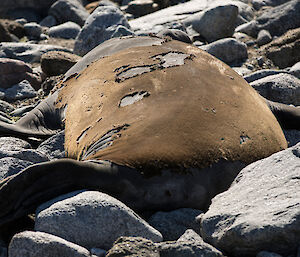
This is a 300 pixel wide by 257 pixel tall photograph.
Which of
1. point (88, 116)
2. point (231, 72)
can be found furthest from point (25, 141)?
point (231, 72)

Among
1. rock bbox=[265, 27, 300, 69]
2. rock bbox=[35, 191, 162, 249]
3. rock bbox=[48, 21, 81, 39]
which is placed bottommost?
rock bbox=[48, 21, 81, 39]

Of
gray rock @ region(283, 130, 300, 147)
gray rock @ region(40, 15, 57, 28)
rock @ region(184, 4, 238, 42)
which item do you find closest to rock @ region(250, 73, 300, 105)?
gray rock @ region(283, 130, 300, 147)

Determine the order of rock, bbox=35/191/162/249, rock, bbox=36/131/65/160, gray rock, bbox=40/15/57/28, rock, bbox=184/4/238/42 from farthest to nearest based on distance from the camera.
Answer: gray rock, bbox=40/15/57/28 → rock, bbox=184/4/238/42 → rock, bbox=36/131/65/160 → rock, bbox=35/191/162/249

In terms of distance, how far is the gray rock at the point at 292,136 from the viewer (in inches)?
179

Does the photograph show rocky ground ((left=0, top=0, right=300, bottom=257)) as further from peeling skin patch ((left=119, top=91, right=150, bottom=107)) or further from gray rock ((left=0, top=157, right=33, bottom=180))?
peeling skin patch ((left=119, top=91, right=150, bottom=107))

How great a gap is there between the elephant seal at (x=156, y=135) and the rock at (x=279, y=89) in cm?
124

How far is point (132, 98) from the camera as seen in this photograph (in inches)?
145

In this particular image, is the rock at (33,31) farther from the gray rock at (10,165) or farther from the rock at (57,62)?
the gray rock at (10,165)

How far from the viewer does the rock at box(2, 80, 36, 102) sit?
678 cm

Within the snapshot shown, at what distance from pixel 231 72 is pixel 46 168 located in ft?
5.94

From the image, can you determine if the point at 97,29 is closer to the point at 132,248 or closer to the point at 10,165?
the point at 10,165

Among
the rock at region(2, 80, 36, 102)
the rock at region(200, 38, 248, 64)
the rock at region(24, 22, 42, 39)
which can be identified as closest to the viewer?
the rock at region(2, 80, 36, 102)

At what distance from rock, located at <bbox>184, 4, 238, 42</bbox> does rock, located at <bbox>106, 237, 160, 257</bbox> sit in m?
7.02

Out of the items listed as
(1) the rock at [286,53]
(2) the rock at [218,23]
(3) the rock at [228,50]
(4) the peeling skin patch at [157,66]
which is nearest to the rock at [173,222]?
(4) the peeling skin patch at [157,66]
